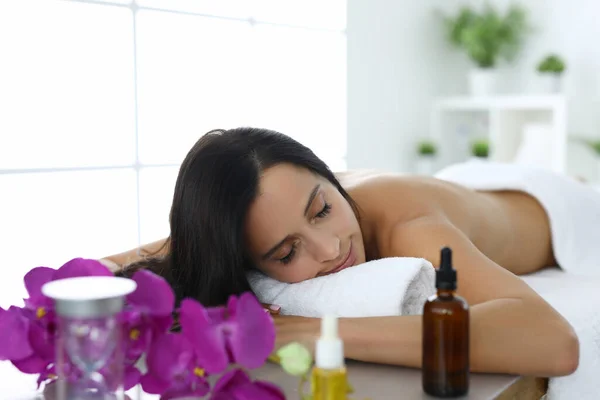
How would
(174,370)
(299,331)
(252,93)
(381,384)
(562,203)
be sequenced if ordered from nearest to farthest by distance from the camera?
(174,370), (381,384), (299,331), (562,203), (252,93)

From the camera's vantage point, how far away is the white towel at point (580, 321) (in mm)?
1282

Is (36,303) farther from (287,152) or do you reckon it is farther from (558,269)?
(558,269)

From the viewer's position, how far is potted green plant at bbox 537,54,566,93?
365cm

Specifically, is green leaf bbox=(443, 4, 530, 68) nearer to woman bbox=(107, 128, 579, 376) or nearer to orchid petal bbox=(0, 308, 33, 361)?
woman bbox=(107, 128, 579, 376)

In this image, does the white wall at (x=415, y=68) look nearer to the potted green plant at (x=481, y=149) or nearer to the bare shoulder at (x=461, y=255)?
the potted green plant at (x=481, y=149)

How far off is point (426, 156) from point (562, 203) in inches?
67.9

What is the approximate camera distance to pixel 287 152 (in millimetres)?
1494

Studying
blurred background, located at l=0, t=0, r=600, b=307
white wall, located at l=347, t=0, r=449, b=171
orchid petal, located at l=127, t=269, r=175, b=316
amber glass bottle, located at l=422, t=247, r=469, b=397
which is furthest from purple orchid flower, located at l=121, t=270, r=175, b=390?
white wall, located at l=347, t=0, r=449, b=171

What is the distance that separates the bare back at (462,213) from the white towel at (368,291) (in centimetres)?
17

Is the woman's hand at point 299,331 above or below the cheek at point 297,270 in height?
below

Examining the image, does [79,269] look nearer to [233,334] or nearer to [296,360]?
[233,334]

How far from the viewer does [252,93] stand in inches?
115

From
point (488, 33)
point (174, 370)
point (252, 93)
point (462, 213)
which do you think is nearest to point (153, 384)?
point (174, 370)

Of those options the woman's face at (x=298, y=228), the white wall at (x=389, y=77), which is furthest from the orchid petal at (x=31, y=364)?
the white wall at (x=389, y=77)
